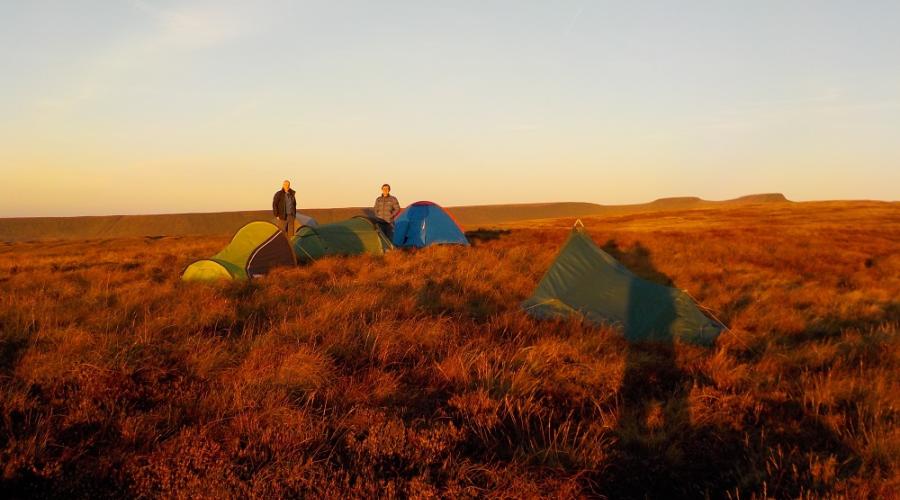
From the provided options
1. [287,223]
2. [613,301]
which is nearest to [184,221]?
[287,223]

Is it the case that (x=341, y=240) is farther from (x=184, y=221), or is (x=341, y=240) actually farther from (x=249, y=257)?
(x=184, y=221)

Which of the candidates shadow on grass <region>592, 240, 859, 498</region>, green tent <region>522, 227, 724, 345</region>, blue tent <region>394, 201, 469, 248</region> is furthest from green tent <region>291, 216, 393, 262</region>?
shadow on grass <region>592, 240, 859, 498</region>

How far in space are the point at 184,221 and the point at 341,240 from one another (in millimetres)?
92341

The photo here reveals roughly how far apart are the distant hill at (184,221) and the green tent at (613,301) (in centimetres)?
6747

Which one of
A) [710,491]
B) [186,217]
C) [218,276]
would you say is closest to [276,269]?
[218,276]

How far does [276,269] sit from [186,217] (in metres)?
96.8

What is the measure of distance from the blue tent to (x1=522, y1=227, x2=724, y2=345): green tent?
30.7 feet

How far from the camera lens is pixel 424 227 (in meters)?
17.6

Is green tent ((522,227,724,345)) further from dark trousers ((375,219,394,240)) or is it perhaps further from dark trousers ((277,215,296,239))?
dark trousers ((277,215,296,239))

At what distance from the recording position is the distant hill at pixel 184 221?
274ft

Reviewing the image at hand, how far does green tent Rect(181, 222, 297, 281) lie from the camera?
9.95 metres

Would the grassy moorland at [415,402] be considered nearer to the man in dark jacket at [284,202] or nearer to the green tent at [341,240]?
the green tent at [341,240]

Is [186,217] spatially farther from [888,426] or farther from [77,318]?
[888,426]

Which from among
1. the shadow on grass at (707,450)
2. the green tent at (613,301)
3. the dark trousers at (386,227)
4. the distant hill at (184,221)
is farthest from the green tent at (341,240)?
the distant hill at (184,221)
